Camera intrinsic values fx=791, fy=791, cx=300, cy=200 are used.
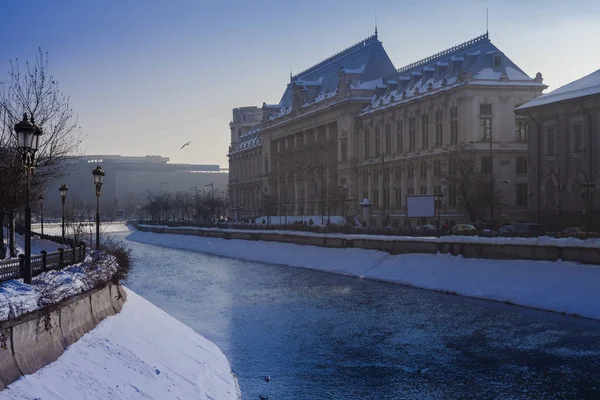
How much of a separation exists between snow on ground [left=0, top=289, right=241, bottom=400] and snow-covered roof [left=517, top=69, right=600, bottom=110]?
39247 millimetres

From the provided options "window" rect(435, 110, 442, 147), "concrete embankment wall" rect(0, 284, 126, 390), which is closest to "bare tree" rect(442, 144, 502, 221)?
"window" rect(435, 110, 442, 147)

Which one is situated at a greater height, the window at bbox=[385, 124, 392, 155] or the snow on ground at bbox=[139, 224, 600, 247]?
the window at bbox=[385, 124, 392, 155]

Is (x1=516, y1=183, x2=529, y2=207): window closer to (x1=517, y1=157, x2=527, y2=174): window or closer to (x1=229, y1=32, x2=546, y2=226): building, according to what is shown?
(x1=229, y1=32, x2=546, y2=226): building

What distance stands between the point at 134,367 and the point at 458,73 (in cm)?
6768

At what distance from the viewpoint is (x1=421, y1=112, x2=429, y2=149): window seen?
85.3 metres

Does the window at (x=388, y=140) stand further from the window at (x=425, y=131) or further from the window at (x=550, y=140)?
the window at (x=550, y=140)

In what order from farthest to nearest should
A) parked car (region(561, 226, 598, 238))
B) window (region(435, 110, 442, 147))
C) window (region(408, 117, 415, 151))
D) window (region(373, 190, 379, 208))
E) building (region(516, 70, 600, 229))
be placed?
window (region(373, 190, 379, 208)), window (region(408, 117, 415, 151)), window (region(435, 110, 442, 147)), building (region(516, 70, 600, 229)), parked car (region(561, 226, 598, 238))

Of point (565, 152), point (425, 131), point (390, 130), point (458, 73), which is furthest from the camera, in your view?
point (390, 130)

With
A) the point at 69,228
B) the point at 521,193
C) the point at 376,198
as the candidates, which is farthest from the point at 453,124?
the point at 69,228

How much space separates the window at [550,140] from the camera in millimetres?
58472

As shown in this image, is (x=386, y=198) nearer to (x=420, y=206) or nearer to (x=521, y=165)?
(x=521, y=165)

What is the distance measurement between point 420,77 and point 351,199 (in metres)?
17.3

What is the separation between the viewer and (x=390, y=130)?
94375 mm

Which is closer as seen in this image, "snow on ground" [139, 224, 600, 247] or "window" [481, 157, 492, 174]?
"snow on ground" [139, 224, 600, 247]
